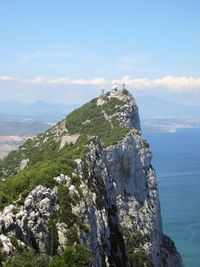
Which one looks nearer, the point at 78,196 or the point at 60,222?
the point at 60,222

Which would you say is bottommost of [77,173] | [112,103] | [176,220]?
[176,220]

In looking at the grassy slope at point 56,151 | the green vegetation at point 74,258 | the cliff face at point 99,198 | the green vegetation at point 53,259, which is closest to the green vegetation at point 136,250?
the cliff face at point 99,198

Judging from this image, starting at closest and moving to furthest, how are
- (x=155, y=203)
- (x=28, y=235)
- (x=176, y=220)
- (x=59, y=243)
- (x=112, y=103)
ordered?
(x=28, y=235) → (x=59, y=243) → (x=155, y=203) → (x=112, y=103) → (x=176, y=220)

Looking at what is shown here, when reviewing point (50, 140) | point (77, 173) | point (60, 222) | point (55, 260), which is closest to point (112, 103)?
point (50, 140)

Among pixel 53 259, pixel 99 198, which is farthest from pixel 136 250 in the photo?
pixel 53 259

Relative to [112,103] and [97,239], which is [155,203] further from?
[97,239]

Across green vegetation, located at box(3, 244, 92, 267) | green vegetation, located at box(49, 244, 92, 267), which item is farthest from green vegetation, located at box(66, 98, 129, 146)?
green vegetation, located at box(3, 244, 92, 267)

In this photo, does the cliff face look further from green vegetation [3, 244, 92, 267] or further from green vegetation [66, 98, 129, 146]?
green vegetation [3, 244, 92, 267]
